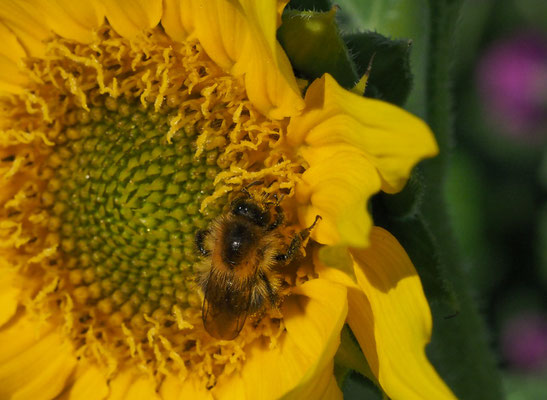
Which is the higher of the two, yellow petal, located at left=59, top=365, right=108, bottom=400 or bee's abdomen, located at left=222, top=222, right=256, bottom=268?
bee's abdomen, located at left=222, top=222, right=256, bottom=268

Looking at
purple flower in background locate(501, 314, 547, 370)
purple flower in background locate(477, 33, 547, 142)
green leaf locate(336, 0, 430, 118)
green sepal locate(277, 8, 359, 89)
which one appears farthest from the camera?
purple flower in background locate(477, 33, 547, 142)

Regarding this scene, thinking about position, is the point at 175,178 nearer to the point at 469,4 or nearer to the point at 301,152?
the point at 301,152

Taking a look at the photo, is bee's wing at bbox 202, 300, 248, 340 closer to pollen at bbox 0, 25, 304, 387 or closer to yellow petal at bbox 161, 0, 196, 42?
pollen at bbox 0, 25, 304, 387

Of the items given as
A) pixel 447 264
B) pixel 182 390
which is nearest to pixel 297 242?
pixel 182 390

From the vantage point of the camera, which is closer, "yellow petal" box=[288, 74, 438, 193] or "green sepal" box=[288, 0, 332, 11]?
"yellow petal" box=[288, 74, 438, 193]

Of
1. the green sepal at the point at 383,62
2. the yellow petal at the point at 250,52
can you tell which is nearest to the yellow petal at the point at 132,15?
the yellow petal at the point at 250,52

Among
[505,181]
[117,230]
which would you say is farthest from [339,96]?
[505,181]

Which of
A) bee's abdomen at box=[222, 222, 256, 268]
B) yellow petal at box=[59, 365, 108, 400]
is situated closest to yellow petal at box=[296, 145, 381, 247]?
bee's abdomen at box=[222, 222, 256, 268]
